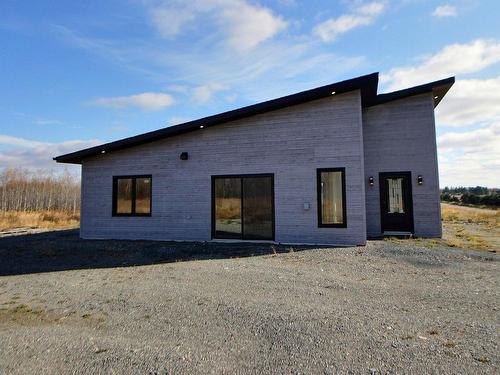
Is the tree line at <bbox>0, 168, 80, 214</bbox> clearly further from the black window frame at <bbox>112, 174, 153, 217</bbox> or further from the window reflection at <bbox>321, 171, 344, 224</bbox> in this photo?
the window reflection at <bbox>321, 171, 344, 224</bbox>

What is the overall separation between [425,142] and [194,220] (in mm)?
8612

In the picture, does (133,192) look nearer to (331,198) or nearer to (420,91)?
(331,198)

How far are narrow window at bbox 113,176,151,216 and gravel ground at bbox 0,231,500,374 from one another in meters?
3.56

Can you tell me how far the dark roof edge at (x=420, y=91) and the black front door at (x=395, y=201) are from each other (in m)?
2.71

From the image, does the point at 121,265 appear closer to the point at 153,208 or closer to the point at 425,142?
the point at 153,208

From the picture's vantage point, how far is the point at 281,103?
372 inches

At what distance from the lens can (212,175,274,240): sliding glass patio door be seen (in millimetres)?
9969

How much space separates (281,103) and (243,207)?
3.44 metres

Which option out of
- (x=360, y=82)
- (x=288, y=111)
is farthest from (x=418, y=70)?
(x=288, y=111)

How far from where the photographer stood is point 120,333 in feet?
11.7

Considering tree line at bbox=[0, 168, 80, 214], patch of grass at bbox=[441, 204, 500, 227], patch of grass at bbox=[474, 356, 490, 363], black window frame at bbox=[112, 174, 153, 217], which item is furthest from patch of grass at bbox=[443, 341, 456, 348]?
tree line at bbox=[0, 168, 80, 214]

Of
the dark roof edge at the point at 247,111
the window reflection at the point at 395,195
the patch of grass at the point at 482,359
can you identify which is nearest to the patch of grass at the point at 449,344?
the patch of grass at the point at 482,359

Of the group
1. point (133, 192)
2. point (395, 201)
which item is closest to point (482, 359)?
point (395, 201)

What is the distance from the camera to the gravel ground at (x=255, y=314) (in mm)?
2879
